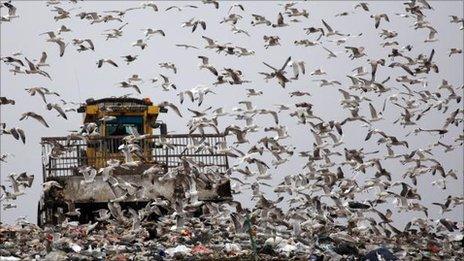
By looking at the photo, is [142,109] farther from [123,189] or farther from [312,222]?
[312,222]

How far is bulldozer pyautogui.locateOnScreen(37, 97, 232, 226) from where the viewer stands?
575 inches

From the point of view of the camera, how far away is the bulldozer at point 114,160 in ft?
47.9

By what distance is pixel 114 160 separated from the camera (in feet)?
47.3

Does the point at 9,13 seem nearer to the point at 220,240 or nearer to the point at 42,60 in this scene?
the point at 42,60

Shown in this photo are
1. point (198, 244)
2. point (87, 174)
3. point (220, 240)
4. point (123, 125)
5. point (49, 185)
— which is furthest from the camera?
point (123, 125)

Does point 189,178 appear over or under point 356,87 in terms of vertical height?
under

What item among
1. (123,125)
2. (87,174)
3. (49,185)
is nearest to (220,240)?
(87,174)

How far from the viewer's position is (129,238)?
41.0 ft

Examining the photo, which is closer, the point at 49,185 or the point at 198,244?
the point at 198,244

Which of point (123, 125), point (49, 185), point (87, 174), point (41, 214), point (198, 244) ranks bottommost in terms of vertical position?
point (198, 244)

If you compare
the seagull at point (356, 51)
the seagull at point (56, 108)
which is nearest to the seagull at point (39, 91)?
the seagull at point (56, 108)

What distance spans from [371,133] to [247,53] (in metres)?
2.76

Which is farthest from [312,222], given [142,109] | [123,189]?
[142,109]

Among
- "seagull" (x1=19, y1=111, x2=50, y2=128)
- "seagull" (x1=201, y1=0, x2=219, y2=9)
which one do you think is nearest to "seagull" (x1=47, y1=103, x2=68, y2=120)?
"seagull" (x1=19, y1=111, x2=50, y2=128)
